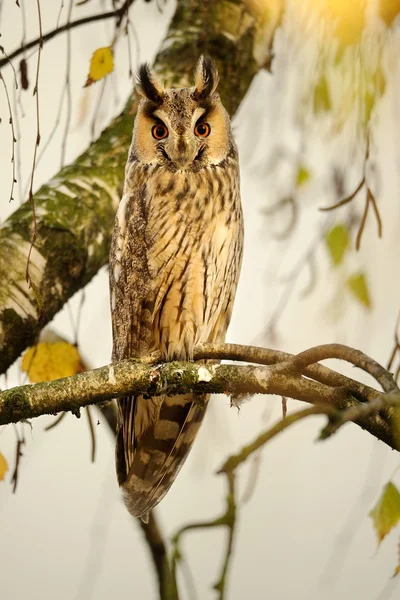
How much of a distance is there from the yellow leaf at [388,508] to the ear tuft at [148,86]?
148 cm

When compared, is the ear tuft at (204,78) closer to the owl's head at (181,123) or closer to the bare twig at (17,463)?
the owl's head at (181,123)

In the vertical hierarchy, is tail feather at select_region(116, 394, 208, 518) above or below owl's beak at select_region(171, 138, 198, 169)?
below

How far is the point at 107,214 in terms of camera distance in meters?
2.45

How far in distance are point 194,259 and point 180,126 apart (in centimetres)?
36

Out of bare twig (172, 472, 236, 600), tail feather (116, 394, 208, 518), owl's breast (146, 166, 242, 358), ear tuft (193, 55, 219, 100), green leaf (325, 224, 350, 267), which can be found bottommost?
bare twig (172, 472, 236, 600)

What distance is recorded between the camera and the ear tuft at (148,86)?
2338 millimetres

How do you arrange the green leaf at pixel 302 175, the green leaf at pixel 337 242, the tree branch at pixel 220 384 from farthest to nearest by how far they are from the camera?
the green leaf at pixel 302 175
the tree branch at pixel 220 384
the green leaf at pixel 337 242

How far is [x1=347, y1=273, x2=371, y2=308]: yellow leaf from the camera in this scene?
1.19 m

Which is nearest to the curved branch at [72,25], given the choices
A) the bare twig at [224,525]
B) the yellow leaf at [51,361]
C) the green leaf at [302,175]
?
the yellow leaf at [51,361]

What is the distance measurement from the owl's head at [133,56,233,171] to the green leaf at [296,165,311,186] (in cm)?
80

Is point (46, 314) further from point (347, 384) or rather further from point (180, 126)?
point (347, 384)

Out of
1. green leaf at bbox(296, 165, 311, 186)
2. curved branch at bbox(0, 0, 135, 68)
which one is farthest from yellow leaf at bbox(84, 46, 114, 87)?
green leaf at bbox(296, 165, 311, 186)

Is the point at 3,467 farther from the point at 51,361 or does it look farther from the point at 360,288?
the point at 360,288

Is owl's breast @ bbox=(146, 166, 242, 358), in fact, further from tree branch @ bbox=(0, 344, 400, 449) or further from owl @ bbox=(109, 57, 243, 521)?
tree branch @ bbox=(0, 344, 400, 449)
